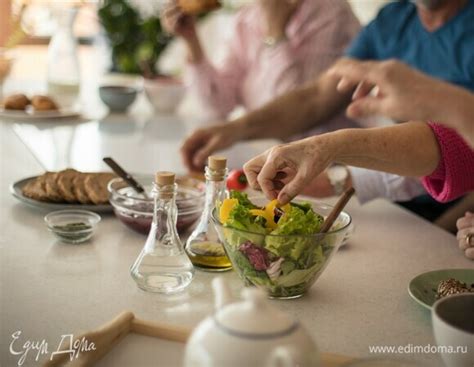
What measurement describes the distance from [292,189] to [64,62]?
1.72 metres

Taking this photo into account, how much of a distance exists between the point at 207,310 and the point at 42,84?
2.18 m

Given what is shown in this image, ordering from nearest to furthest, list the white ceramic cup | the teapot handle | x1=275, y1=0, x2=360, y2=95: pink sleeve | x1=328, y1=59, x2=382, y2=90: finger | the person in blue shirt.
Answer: the teapot handle, the white ceramic cup, x1=328, y1=59, x2=382, y2=90: finger, the person in blue shirt, x1=275, y1=0, x2=360, y2=95: pink sleeve

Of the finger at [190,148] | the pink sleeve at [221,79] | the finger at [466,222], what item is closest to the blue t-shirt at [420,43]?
the pink sleeve at [221,79]

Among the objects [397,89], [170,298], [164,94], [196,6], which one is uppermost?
[397,89]

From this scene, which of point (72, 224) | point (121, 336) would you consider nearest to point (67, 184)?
point (72, 224)

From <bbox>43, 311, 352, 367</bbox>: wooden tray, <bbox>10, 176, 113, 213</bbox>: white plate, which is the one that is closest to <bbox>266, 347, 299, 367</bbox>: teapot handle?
<bbox>43, 311, 352, 367</bbox>: wooden tray

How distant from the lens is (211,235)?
4.42ft

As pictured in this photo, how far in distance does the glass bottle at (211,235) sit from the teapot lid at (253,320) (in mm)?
568

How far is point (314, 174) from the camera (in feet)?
3.98

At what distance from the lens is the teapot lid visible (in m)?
0.70

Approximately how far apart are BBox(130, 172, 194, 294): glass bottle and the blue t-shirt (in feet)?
4.09

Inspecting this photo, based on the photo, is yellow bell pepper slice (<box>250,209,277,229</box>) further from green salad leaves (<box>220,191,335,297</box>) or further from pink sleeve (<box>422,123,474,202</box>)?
pink sleeve (<box>422,123,474,202</box>)

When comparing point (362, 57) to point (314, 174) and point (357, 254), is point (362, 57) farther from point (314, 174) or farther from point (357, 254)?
point (314, 174)

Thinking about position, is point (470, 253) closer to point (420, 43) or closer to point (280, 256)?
point (280, 256)
